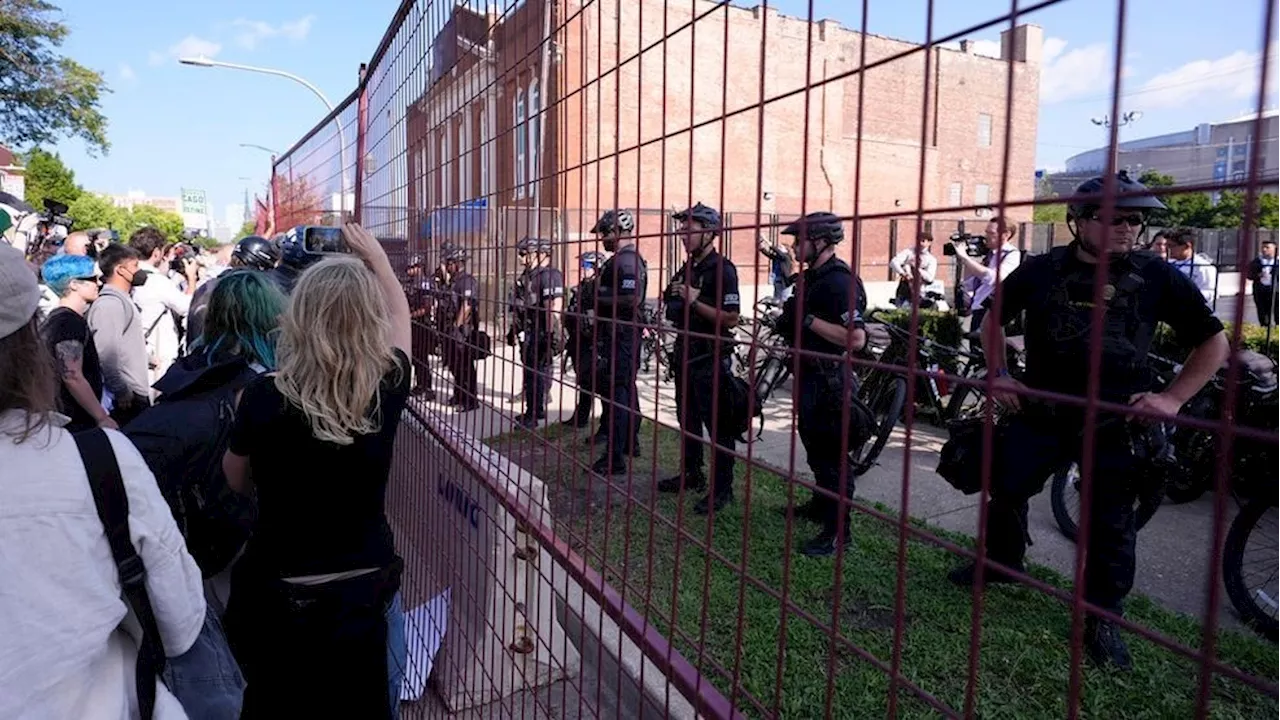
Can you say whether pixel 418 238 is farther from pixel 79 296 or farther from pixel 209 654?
pixel 209 654

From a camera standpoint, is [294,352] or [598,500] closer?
[294,352]

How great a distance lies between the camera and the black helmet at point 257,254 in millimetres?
5992

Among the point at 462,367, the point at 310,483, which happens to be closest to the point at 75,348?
the point at 462,367

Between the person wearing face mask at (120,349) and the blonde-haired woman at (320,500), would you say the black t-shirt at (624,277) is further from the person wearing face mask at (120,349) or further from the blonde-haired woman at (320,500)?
the person wearing face mask at (120,349)

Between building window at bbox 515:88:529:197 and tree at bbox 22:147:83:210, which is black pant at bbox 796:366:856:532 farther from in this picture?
tree at bbox 22:147:83:210

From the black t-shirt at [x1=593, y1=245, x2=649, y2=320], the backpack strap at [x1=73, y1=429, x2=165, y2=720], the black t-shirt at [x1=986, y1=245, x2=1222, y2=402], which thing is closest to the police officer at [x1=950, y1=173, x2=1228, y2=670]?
the black t-shirt at [x1=986, y1=245, x2=1222, y2=402]

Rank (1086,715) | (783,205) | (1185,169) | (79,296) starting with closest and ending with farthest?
1. (1185,169)
2. (783,205)
3. (1086,715)
4. (79,296)

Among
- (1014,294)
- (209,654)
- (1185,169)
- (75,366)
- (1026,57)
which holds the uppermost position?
(1026,57)

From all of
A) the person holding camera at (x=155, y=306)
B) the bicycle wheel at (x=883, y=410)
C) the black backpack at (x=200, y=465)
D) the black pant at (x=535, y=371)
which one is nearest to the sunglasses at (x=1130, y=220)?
the black pant at (x=535, y=371)

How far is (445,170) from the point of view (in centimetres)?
351

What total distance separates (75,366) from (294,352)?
254cm

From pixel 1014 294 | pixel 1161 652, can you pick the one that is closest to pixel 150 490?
pixel 1014 294

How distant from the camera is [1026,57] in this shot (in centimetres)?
105

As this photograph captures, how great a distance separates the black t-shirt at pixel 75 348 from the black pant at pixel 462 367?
5.91ft
